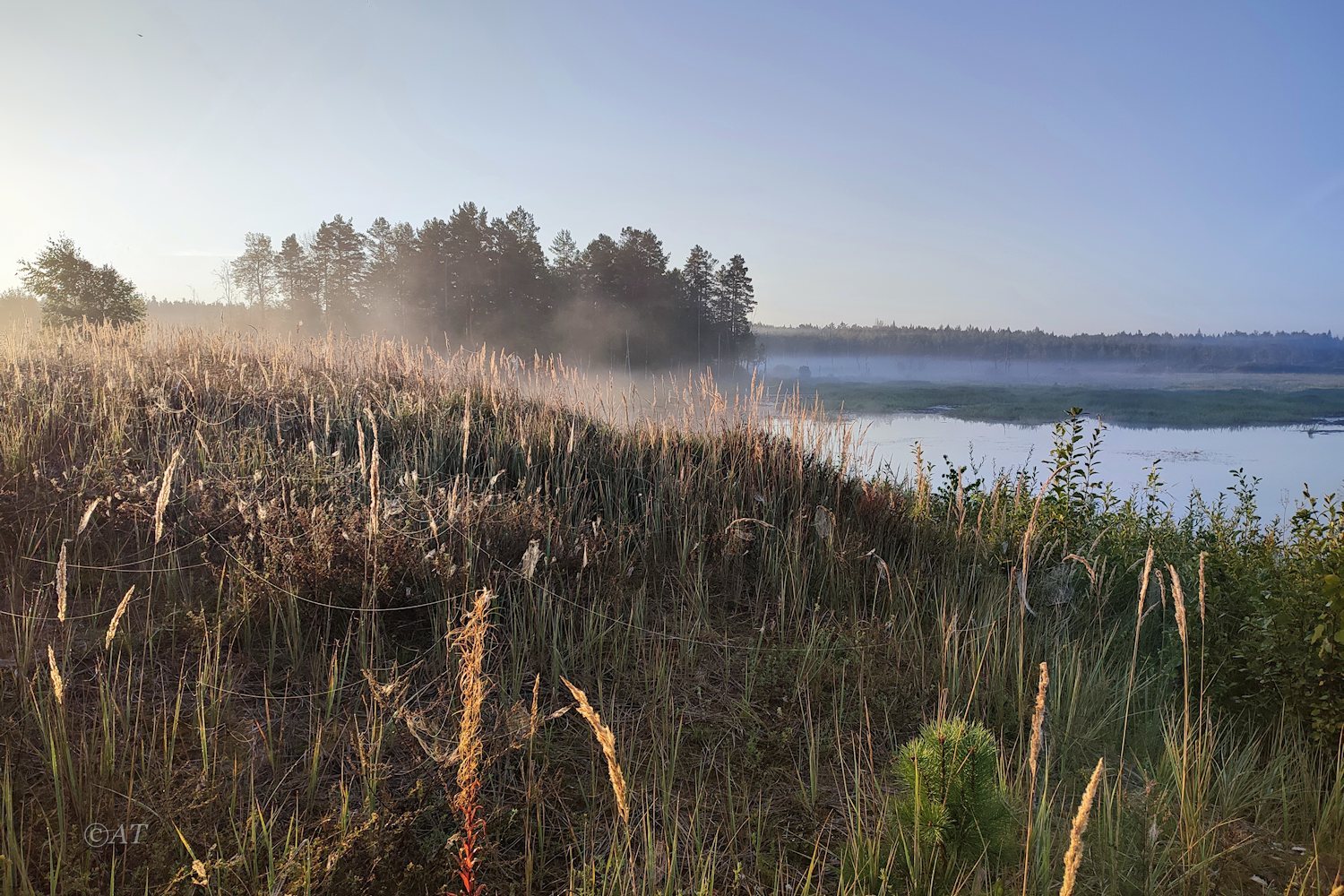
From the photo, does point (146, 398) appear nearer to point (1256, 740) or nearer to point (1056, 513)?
point (1056, 513)

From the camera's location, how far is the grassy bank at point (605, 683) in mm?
2023

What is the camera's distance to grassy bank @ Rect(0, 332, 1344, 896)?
2.02 m

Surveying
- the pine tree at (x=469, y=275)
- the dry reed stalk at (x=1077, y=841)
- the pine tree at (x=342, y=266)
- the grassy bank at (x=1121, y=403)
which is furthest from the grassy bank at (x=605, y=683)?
the pine tree at (x=342, y=266)

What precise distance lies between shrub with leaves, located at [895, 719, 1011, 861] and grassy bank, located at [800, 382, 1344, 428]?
33.4 metres

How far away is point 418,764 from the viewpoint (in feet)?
7.95

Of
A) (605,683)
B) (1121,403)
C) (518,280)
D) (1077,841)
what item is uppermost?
(518,280)

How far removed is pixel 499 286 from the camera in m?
39.6

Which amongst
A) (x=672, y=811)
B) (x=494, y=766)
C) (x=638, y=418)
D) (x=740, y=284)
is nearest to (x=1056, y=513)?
(x=638, y=418)

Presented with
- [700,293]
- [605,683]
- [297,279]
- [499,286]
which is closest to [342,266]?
[297,279]

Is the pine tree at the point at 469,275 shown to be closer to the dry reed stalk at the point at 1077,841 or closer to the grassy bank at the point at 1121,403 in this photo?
the grassy bank at the point at 1121,403

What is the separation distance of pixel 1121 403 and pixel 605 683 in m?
52.9

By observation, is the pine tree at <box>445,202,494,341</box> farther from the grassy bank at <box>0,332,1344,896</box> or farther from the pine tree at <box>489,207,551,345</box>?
the grassy bank at <box>0,332,1344,896</box>

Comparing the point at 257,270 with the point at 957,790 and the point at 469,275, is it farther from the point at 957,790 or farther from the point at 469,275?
the point at 957,790

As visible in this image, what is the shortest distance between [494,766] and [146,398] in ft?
20.4
